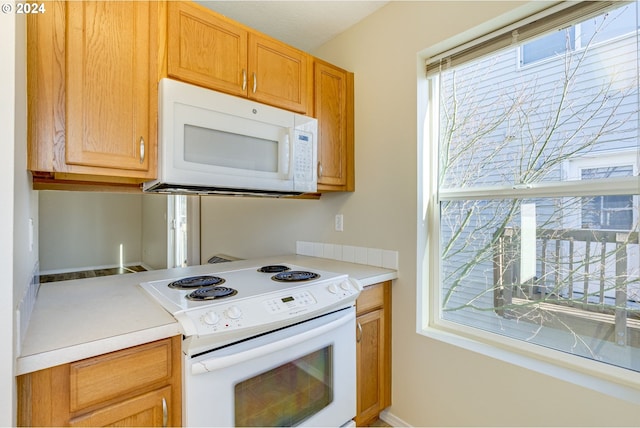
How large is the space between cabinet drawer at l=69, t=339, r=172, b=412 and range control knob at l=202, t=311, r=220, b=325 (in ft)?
0.44

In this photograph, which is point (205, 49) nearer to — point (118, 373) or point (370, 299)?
point (118, 373)

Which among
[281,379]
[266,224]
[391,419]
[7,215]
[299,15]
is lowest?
[391,419]

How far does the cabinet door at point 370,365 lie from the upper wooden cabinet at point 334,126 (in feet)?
2.71

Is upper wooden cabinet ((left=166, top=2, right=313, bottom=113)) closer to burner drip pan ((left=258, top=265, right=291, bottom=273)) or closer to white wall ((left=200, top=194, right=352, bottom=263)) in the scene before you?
white wall ((left=200, top=194, right=352, bottom=263))

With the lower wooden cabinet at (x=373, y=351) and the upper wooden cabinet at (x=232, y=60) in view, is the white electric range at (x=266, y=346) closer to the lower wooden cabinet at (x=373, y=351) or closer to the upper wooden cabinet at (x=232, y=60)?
the lower wooden cabinet at (x=373, y=351)

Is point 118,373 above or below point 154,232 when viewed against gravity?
below

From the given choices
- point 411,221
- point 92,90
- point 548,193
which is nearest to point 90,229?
point 92,90

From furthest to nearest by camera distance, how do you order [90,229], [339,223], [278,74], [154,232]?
1. [90,229]
2. [154,232]
3. [339,223]
4. [278,74]

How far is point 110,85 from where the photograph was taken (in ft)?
3.96

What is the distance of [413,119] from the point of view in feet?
5.72

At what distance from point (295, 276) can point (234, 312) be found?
50 cm

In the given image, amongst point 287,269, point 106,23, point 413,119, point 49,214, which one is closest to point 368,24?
point 413,119

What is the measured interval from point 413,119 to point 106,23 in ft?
4.78

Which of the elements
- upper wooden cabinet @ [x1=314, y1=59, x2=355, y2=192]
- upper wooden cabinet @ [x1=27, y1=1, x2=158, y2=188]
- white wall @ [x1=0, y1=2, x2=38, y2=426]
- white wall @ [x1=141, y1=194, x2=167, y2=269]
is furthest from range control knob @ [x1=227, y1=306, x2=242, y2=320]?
white wall @ [x1=141, y1=194, x2=167, y2=269]
